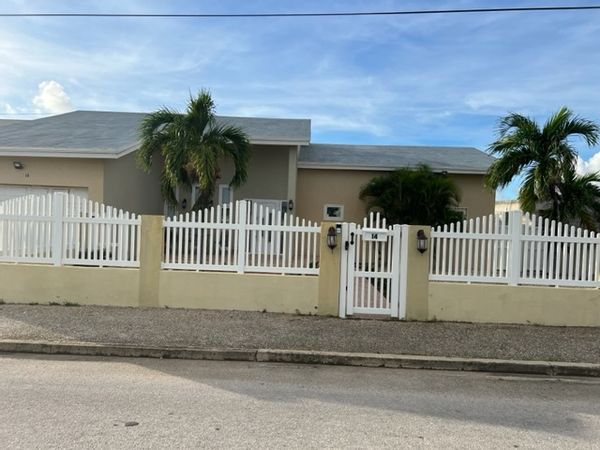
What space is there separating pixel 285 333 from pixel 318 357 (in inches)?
36.8

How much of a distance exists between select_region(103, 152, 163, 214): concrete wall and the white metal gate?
7.51 m

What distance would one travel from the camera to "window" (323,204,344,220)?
53.9 ft

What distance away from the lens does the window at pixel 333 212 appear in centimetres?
1642

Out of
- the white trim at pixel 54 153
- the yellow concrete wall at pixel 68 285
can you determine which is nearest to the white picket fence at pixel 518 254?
the yellow concrete wall at pixel 68 285

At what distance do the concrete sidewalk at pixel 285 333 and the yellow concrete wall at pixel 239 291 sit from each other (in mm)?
197

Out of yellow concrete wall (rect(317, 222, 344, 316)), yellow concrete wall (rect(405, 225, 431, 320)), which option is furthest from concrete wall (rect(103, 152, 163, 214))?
yellow concrete wall (rect(405, 225, 431, 320))

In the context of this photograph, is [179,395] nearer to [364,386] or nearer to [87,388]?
[87,388]

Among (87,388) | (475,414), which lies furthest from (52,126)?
(475,414)

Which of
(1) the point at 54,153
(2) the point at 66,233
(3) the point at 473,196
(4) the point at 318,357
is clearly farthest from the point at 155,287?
(3) the point at 473,196

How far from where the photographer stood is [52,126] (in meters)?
15.8

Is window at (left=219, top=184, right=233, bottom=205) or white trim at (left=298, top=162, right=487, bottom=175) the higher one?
white trim at (left=298, top=162, right=487, bottom=175)

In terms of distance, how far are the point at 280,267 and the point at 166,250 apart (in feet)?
6.21

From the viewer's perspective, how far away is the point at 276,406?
14.9ft

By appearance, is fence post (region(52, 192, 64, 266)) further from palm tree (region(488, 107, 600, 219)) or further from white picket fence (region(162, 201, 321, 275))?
palm tree (region(488, 107, 600, 219))
